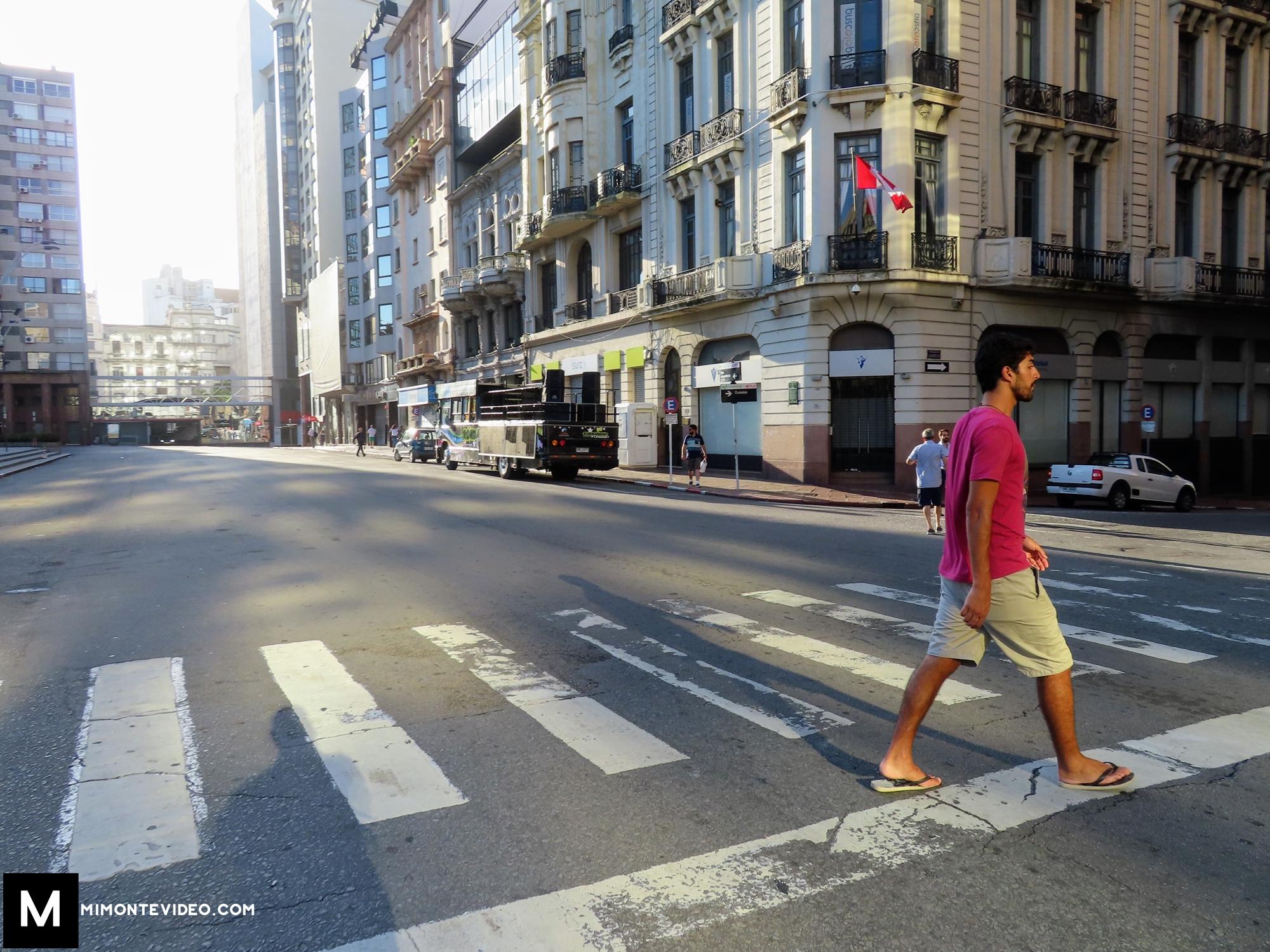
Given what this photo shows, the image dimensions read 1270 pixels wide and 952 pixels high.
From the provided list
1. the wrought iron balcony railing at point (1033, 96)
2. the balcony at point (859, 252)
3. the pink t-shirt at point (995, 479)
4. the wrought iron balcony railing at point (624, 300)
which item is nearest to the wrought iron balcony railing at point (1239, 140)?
the wrought iron balcony railing at point (1033, 96)

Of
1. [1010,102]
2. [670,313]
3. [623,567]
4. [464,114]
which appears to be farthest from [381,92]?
[623,567]

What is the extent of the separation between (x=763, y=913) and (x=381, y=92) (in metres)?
70.1

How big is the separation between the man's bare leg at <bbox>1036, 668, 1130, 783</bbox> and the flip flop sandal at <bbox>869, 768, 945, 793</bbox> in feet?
1.85

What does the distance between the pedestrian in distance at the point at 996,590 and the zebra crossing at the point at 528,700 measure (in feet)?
1.95

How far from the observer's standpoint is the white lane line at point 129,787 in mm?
3465

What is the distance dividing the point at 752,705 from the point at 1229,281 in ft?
104

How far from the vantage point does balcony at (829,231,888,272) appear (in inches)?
938

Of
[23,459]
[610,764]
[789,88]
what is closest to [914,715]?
[610,764]

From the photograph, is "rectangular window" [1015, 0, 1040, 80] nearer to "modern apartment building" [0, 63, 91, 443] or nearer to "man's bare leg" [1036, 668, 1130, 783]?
"man's bare leg" [1036, 668, 1130, 783]

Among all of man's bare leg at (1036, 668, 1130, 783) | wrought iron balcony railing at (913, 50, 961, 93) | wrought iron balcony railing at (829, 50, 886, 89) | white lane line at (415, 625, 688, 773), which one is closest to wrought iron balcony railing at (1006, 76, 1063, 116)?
wrought iron balcony railing at (913, 50, 961, 93)

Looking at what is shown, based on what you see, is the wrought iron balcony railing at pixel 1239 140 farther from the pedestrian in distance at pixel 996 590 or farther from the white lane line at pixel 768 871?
the pedestrian in distance at pixel 996 590

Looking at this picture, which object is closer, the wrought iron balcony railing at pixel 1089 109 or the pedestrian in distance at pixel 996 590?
the pedestrian in distance at pixel 996 590

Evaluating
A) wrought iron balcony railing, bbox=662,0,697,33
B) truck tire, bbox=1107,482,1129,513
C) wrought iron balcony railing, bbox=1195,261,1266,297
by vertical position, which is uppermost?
wrought iron balcony railing, bbox=662,0,697,33

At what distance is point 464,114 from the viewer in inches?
1941
